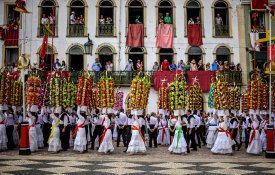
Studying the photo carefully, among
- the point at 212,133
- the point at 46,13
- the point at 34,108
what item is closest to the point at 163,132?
the point at 212,133

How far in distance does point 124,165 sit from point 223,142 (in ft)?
18.0

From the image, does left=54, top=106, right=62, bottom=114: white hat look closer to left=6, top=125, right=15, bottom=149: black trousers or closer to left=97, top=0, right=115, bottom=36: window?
left=6, top=125, right=15, bottom=149: black trousers

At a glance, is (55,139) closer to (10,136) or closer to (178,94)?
(10,136)

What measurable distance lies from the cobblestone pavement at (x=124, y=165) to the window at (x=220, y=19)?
672 inches

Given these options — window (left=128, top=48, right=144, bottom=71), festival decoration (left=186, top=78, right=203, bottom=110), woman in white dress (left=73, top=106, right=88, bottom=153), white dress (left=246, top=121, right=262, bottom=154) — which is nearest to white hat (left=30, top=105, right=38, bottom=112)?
woman in white dress (left=73, top=106, right=88, bottom=153)

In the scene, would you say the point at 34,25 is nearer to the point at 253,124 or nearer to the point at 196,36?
the point at 196,36

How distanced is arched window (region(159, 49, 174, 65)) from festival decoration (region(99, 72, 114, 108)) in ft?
45.4

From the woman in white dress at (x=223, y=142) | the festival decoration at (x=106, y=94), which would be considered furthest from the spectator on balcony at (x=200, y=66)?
the festival decoration at (x=106, y=94)

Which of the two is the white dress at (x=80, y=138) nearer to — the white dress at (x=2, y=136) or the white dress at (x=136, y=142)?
the white dress at (x=136, y=142)

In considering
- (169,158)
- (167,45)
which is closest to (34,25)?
(167,45)

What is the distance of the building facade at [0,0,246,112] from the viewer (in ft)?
94.4

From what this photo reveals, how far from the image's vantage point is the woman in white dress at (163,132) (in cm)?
1973

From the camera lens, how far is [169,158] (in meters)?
13.7

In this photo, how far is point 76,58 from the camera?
2925 cm
